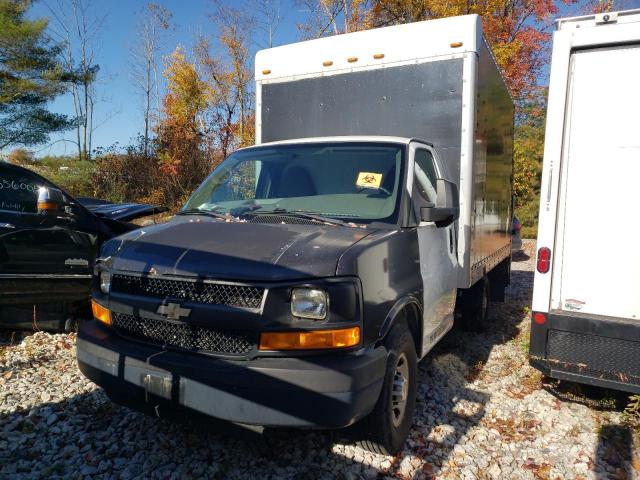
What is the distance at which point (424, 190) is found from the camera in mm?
3684

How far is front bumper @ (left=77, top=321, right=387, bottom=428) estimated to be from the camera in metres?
2.34

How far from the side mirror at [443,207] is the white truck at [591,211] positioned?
80 centimetres

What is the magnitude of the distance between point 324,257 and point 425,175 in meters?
1.65

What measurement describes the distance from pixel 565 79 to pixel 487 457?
9.29 feet

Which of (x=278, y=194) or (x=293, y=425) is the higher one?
(x=278, y=194)

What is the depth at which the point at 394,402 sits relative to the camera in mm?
3102

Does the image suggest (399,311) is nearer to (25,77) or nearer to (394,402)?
(394,402)

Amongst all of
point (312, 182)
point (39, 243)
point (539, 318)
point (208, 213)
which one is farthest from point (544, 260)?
point (39, 243)

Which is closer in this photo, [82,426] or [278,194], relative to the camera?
[82,426]

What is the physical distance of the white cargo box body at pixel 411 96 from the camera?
14.0 feet

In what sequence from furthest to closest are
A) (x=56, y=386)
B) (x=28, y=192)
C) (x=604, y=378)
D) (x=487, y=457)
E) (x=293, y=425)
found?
(x=28, y=192) < (x=56, y=386) < (x=604, y=378) < (x=487, y=457) < (x=293, y=425)

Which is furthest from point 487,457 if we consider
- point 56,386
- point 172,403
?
point 56,386

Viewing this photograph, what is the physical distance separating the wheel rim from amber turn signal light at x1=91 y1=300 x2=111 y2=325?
6.05 ft

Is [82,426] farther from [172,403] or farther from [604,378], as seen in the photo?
[604,378]
